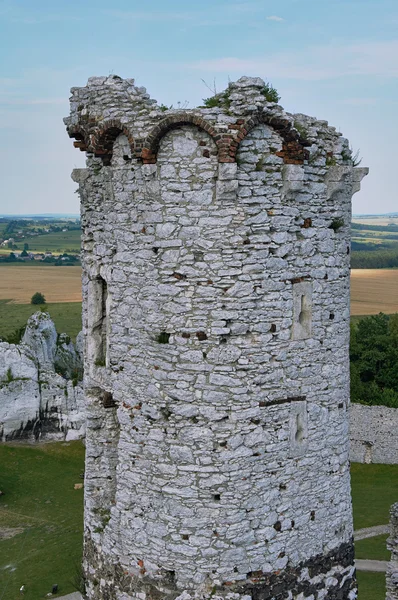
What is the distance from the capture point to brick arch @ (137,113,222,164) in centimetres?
871

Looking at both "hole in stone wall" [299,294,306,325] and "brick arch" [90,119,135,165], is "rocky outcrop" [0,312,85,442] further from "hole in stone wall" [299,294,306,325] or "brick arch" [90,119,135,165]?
"hole in stone wall" [299,294,306,325]

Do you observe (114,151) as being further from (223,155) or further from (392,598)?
(392,598)

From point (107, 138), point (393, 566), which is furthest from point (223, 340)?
point (393, 566)

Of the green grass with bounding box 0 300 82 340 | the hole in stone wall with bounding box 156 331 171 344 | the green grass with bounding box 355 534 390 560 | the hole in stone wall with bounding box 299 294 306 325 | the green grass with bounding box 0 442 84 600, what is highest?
the hole in stone wall with bounding box 299 294 306 325

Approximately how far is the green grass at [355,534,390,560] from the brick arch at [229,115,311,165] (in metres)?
15.2

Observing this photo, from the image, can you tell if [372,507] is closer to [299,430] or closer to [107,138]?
[299,430]

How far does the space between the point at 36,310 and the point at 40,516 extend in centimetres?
4110

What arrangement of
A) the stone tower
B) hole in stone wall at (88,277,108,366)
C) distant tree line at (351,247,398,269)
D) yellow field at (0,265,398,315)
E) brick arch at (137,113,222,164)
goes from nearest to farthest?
brick arch at (137,113,222,164) → the stone tower → hole in stone wall at (88,277,108,366) → yellow field at (0,265,398,315) → distant tree line at (351,247,398,269)

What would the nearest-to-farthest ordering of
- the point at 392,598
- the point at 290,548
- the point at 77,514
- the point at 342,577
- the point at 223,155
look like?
1. the point at 223,155
2. the point at 290,548
3. the point at 342,577
4. the point at 392,598
5. the point at 77,514

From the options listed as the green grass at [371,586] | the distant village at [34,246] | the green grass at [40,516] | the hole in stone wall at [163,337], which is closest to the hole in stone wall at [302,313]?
the hole in stone wall at [163,337]

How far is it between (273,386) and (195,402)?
966 mm

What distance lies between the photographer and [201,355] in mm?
8914

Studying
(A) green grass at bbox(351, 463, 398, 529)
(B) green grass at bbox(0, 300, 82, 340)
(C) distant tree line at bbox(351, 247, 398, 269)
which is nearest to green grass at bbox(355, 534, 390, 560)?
(A) green grass at bbox(351, 463, 398, 529)

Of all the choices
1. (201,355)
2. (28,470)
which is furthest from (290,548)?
(28,470)
